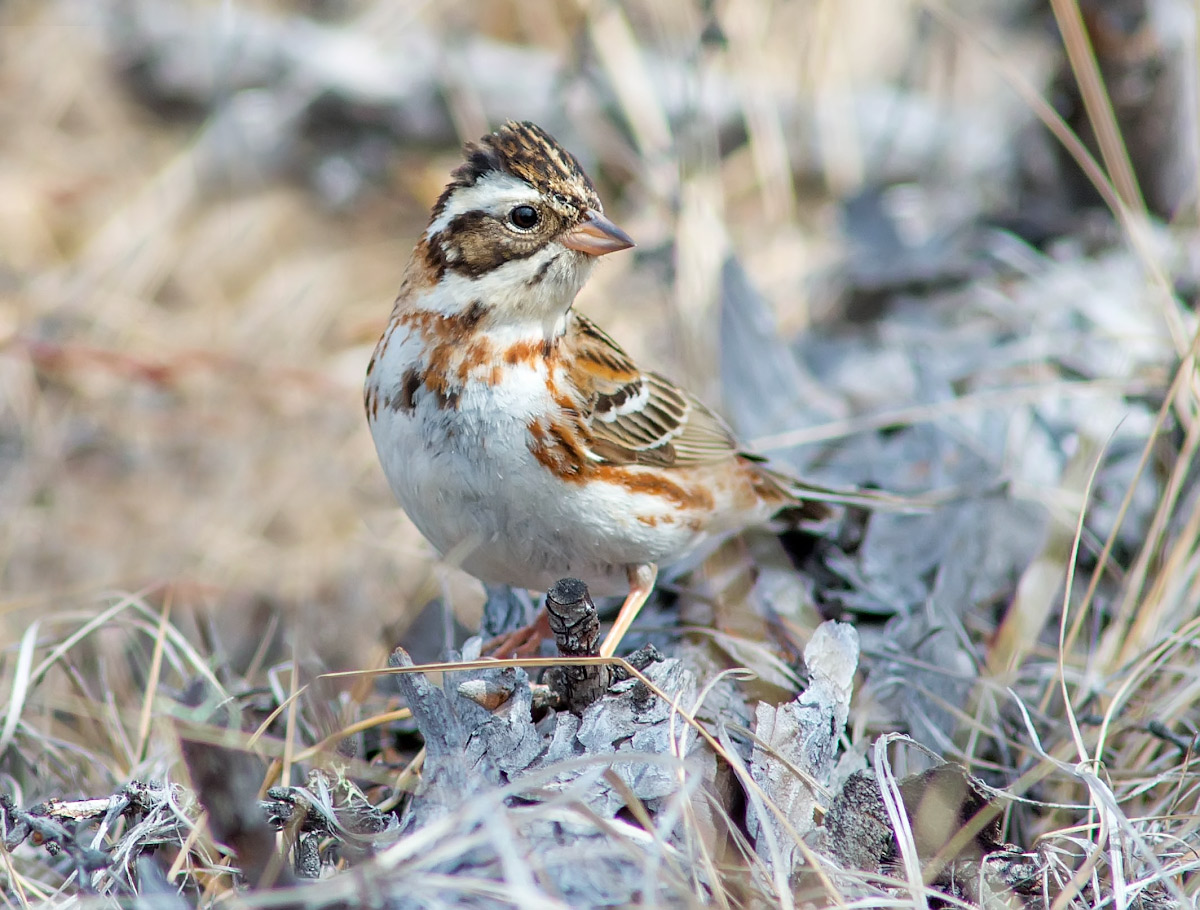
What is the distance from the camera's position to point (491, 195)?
12.0 feet

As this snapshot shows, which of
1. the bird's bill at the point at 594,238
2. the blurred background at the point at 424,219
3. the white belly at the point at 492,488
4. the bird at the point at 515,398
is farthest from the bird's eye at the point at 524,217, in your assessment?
the blurred background at the point at 424,219

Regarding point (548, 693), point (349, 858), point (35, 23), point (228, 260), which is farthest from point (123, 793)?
point (35, 23)

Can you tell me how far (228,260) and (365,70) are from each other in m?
1.45

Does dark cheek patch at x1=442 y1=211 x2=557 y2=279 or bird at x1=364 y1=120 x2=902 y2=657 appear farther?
dark cheek patch at x1=442 y1=211 x2=557 y2=279

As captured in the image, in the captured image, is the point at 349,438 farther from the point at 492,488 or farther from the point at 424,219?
the point at 492,488

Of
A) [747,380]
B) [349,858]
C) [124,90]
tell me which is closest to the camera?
[349,858]

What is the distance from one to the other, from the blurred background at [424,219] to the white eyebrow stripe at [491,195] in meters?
1.46

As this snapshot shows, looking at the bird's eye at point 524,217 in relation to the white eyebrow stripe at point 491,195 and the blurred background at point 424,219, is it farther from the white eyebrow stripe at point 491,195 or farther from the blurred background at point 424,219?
the blurred background at point 424,219

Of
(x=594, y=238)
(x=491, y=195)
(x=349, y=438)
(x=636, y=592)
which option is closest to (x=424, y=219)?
(x=349, y=438)

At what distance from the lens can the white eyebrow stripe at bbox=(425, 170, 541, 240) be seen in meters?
3.64

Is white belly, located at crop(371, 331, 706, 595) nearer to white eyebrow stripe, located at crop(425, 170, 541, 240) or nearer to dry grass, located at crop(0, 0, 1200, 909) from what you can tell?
white eyebrow stripe, located at crop(425, 170, 541, 240)

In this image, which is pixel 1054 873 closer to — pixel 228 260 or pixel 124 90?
pixel 228 260

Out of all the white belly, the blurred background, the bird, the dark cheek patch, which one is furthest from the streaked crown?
the blurred background

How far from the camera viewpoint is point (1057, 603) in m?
4.13
